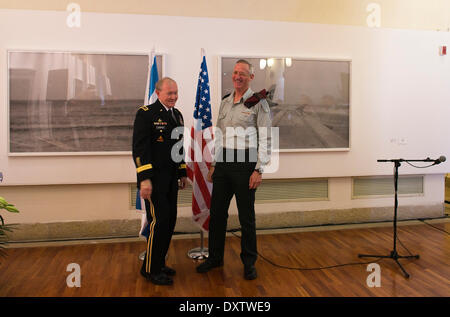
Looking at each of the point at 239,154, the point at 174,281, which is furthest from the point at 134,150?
the point at 174,281

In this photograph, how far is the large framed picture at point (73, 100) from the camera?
4.27 m

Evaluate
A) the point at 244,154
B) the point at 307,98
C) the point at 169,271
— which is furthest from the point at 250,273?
the point at 307,98

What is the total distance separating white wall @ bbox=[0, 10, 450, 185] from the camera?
430 centimetres

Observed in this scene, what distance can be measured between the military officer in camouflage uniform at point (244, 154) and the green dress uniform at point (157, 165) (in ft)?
1.52

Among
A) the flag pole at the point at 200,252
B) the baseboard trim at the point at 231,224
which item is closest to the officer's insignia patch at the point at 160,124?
the flag pole at the point at 200,252

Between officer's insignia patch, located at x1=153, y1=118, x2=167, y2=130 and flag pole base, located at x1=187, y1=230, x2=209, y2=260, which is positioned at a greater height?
officer's insignia patch, located at x1=153, y1=118, x2=167, y2=130

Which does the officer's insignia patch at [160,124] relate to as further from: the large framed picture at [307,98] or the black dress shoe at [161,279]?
the large framed picture at [307,98]

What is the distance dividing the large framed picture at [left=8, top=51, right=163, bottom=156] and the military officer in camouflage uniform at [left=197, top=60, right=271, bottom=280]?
146cm

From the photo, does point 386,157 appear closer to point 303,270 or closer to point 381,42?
point 381,42

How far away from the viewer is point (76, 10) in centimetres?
438

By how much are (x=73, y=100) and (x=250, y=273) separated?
2742 mm

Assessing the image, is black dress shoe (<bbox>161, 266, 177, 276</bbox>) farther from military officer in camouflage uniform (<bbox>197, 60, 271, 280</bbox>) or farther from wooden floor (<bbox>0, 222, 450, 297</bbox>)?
military officer in camouflage uniform (<bbox>197, 60, 271, 280</bbox>)

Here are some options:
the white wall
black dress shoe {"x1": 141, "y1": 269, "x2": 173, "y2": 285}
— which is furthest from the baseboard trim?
black dress shoe {"x1": 141, "y1": 269, "x2": 173, "y2": 285}

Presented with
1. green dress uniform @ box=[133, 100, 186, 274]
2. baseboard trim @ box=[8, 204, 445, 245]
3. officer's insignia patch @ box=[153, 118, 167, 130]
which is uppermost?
officer's insignia patch @ box=[153, 118, 167, 130]
